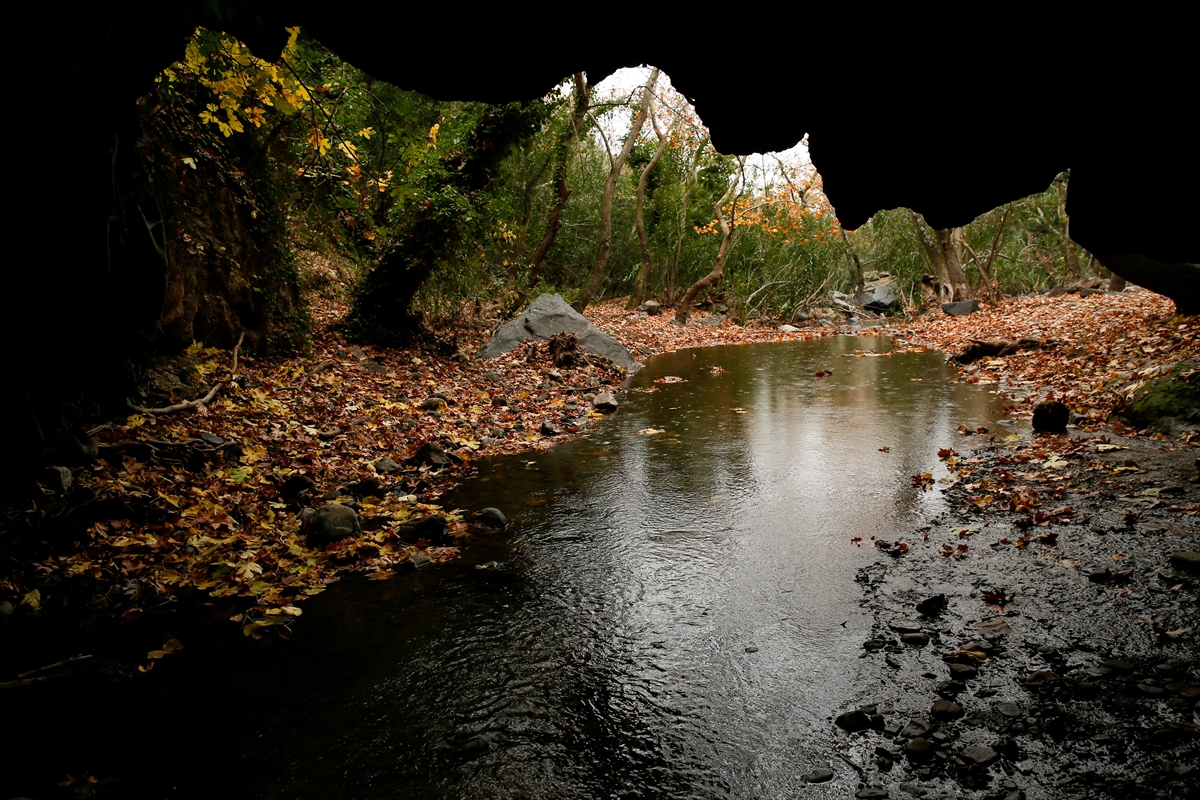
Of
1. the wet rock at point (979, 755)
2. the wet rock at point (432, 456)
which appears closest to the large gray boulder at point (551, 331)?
the wet rock at point (432, 456)

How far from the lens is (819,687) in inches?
118

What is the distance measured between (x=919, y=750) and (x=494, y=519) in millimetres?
3416

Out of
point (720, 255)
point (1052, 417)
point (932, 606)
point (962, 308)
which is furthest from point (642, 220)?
point (932, 606)

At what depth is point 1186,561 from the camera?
362 cm

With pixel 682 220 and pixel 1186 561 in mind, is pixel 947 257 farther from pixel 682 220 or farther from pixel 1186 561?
pixel 1186 561

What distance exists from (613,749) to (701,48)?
11.8 ft

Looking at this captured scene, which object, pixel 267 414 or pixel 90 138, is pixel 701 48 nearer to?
pixel 90 138

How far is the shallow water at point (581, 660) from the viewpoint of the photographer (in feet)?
8.56

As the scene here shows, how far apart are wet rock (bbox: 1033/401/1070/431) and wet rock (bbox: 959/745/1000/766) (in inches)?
206

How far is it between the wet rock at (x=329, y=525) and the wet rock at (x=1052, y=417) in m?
6.63

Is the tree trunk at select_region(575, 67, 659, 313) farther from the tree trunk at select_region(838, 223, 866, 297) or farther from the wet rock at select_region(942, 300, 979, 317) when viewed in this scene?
the wet rock at select_region(942, 300, 979, 317)

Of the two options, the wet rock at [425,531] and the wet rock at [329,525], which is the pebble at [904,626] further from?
the wet rock at [329,525]

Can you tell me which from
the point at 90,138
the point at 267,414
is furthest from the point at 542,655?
the point at 267,414

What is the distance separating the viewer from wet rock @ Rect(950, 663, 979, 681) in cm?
294
